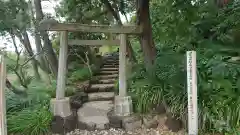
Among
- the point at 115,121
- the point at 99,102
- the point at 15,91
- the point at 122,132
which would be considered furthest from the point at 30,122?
the point at 99,102

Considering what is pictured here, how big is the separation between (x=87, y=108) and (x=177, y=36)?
2.47m

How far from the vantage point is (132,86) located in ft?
15.6

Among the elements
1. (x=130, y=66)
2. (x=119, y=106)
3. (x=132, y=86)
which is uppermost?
(x=130, y=66)

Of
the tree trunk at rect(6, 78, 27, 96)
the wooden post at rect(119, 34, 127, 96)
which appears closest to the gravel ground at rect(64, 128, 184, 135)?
the wooden post at rect(119, 34, 127, 96)

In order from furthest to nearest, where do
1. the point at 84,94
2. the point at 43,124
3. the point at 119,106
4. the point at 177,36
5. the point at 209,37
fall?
1. the point at 84,94
2. the point at 177,36
3. the point at 209,37
4. the point at 119,106
5. the point at 43,124

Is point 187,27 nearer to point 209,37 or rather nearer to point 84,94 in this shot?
point 209,37

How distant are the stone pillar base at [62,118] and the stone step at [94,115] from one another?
20 centimetres

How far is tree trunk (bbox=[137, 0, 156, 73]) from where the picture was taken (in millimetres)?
4750

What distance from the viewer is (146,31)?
191 inches

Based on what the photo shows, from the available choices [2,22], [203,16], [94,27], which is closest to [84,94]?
[94,27]

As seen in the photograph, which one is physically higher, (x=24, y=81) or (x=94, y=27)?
(x=94, y=27)

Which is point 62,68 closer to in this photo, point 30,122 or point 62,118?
point 62,118

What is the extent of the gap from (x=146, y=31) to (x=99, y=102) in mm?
1917

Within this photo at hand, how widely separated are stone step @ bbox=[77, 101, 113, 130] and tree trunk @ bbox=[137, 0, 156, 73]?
127 centimetres
